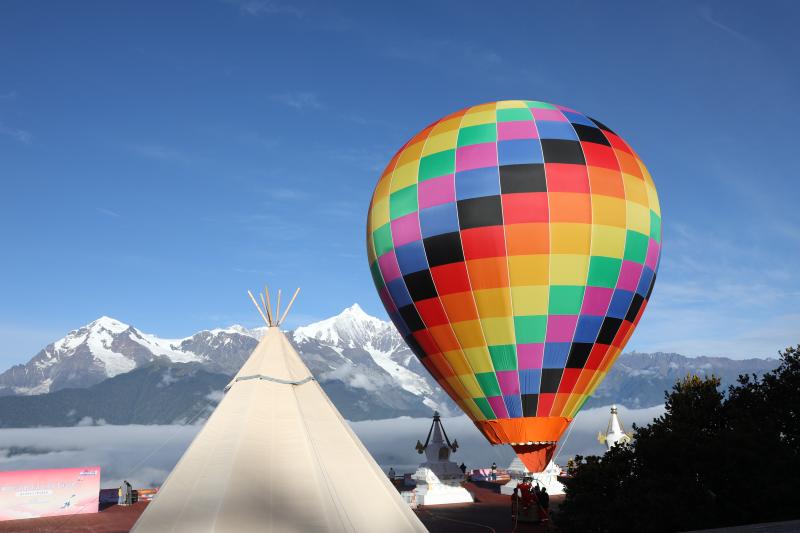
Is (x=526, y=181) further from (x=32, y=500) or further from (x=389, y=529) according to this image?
(x=32, y=500)

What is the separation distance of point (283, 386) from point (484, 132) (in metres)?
16.1

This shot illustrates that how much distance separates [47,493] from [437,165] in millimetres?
25555

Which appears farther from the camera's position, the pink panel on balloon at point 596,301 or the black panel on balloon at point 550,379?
the pink panel on balloon at point 596,301

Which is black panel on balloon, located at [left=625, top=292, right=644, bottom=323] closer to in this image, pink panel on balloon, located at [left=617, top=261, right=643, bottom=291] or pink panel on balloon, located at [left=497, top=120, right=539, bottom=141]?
pink panel on balloon, located at [left=617, top=261, right=643, bottom=291]

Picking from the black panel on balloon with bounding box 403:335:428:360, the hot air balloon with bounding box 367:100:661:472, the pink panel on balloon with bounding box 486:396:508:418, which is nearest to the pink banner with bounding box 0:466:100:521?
the black panel on balloon with bounding box 403:335:428:360

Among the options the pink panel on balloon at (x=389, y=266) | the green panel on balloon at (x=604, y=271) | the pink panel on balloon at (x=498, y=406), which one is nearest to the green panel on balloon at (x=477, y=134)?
the pink panel on balloon at (x=389, y=266)

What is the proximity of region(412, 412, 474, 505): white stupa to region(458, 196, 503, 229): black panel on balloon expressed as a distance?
54.6 ft

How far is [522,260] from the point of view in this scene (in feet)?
96.3

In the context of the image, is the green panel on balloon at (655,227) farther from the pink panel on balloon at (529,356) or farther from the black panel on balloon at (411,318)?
the black panel on balloon at (411,318)

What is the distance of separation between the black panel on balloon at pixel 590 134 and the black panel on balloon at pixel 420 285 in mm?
9005

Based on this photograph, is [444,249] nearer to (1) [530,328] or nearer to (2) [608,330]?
(1) [530,328]

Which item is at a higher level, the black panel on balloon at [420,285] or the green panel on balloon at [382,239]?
the green panel on balloon at [382,239]

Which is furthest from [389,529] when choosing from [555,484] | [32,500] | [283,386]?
[555,484]

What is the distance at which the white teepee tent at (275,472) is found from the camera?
57.5 feet
